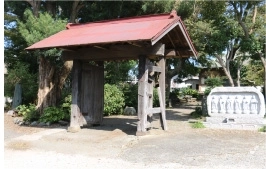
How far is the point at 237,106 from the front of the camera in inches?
434

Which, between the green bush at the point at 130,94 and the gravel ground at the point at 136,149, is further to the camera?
the green bush at the point at 130,94

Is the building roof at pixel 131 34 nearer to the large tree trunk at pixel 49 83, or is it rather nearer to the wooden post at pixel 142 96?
the wooden post at pixel 142 96

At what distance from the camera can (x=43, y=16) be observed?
41.2 ft

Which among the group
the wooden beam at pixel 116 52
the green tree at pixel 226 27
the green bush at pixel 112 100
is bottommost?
the green bush at pixel 112 100

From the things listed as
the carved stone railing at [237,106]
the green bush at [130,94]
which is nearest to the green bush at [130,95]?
the green bush at [130,94]

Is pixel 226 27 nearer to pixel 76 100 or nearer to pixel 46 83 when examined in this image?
pixel 76 100

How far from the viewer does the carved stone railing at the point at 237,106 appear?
1063cm

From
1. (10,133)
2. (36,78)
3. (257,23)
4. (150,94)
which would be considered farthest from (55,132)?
(257,23)

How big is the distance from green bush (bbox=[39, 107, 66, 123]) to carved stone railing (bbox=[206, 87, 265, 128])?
253 inches

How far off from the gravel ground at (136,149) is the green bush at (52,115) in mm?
1907

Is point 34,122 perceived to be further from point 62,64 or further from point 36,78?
point 36,78

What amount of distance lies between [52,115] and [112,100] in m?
4.18

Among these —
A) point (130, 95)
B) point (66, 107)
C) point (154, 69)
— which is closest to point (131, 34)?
point (154, 69)

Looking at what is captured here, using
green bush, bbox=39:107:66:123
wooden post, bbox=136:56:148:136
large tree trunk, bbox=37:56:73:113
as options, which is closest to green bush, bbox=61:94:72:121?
green bush, bbox=39:107:66:123
